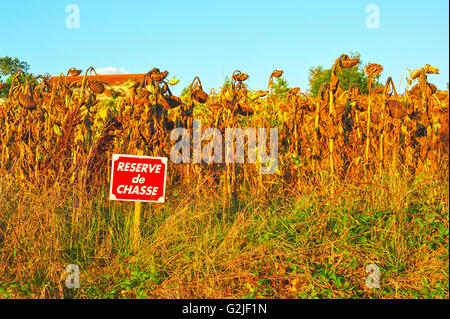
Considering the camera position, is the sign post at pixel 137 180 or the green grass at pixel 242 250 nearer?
the green grass at pixel 242 250

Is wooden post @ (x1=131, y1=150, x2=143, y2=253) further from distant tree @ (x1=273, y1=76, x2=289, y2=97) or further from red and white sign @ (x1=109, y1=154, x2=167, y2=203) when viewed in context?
distant tree @ (x1=273, y1=76, x2=289, y2=97)

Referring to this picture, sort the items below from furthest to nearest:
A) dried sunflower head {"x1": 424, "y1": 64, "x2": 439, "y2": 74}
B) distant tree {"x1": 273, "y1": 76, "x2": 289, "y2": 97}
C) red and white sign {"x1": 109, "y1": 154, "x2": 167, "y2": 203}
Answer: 1. distant tree {"x1": 273, "y1": 76, "x2": 289, "y2": 97}
2. dried sunflower head {"x1": 424, "y1": 64, "x2": 439, "y2": 74}
3. red and white sign {"x1": 109, "y1": 154, "x2": 167, "y2": 203}

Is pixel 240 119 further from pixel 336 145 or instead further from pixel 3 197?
pixel 3 197

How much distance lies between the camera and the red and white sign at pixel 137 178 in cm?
347

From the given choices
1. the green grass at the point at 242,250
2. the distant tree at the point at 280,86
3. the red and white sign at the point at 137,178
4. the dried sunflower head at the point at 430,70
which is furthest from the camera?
the distant tree at the point at 280,86

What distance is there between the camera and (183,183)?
5457mm

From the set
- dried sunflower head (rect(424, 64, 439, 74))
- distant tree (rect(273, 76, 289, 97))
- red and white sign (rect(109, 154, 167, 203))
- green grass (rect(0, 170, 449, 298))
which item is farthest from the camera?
distant tree (rect(273, 76, 289, 97))

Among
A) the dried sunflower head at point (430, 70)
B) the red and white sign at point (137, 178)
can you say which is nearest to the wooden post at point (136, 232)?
the red and white sign at point (137, 178)

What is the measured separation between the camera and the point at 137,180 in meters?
3.54

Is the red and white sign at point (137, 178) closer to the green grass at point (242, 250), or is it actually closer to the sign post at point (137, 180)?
the sign post at point (137, 180)

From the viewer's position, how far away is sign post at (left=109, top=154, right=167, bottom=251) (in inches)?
137

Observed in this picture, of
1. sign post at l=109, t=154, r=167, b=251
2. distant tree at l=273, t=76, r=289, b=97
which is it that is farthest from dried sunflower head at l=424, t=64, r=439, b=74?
distant tree at l=273, t=76, r=289, b=97

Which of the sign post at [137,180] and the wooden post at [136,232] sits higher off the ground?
the sign post at [137,180]

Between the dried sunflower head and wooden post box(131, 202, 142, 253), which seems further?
the dried sunflower head
